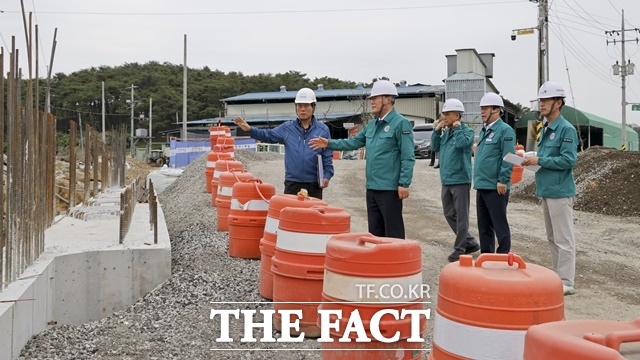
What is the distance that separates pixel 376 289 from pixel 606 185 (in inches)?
555

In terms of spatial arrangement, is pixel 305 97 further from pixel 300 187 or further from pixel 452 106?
pixel 452 106

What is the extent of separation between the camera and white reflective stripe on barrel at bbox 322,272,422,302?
3836 mm

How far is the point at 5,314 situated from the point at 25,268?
1.33m

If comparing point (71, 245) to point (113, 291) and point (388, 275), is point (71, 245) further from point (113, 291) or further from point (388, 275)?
point (388, 275)

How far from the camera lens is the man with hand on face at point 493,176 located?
7285 mm

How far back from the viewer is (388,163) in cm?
651

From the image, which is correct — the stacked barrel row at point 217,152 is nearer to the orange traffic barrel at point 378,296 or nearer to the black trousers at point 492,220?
the black trousers at point 492,220

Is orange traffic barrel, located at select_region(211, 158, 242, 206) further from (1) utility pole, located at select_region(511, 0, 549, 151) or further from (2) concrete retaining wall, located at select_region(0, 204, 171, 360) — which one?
(1) utility pole, located at select_region(511, 0, 549, 151)

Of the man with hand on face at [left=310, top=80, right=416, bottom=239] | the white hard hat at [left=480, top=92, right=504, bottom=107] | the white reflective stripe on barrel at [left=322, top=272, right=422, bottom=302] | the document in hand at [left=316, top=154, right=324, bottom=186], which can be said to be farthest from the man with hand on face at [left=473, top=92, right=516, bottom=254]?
the white reflective stripe on barrel at [left=322, top=272, right=422, bottom=302]

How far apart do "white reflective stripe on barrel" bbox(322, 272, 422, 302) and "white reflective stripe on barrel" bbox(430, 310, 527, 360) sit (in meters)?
0.92

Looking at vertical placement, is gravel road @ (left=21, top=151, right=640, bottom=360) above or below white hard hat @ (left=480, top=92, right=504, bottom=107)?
below

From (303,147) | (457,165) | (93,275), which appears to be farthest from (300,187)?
(93,275)

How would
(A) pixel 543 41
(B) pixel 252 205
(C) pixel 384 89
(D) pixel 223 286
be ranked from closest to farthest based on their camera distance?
(C) pixel 384 89 < (D) pixel 223 286 < (B) pixel 252 205 < (A) pixel 543 41

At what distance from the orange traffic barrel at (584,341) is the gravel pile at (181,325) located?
9.17 ft
